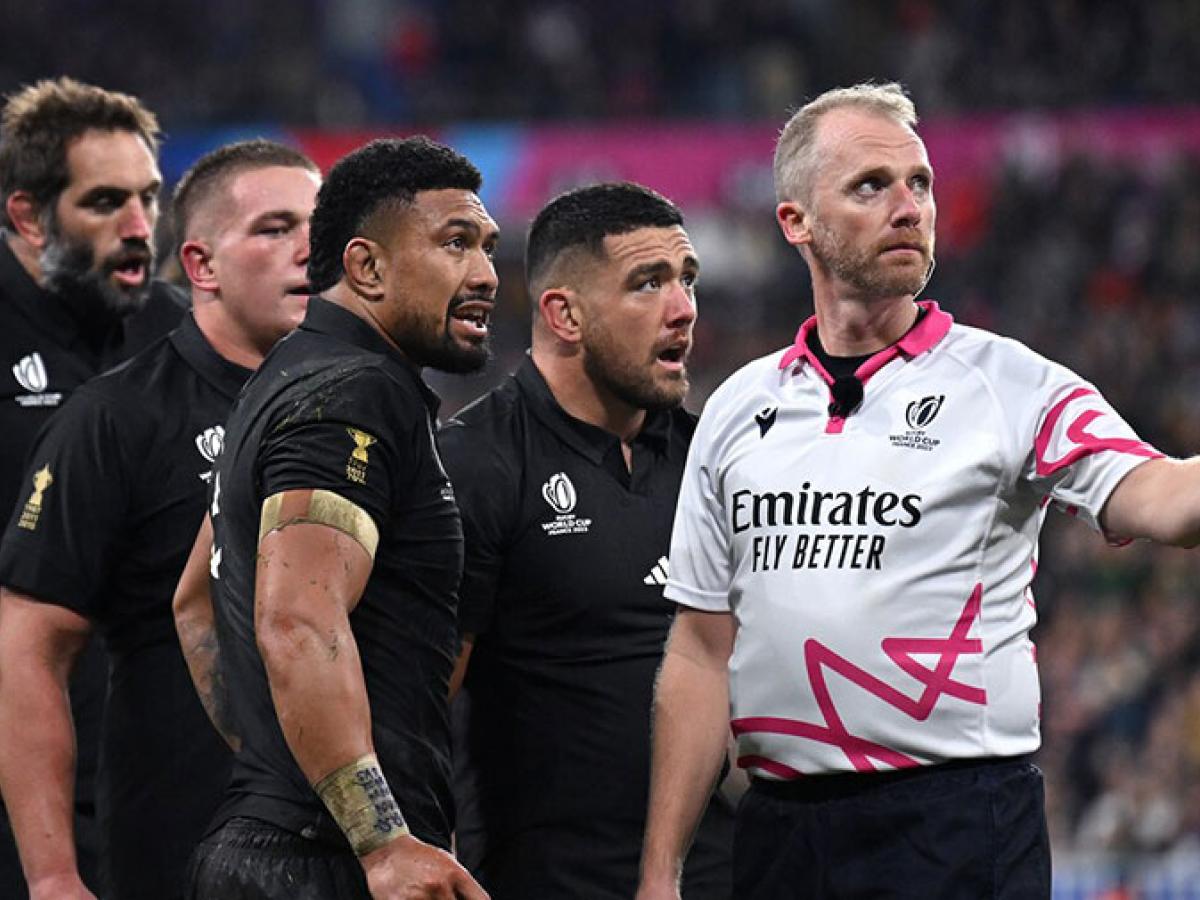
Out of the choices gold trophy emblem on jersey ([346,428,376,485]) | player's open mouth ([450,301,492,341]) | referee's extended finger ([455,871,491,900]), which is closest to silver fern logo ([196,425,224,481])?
player's open mouth ([450,301,492,341])

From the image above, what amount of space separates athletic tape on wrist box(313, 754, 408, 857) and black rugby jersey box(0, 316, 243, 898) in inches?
53.6

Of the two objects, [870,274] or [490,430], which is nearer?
[870,274]

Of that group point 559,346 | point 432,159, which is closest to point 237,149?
point 559,346

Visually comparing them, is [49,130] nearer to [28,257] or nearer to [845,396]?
[28,257]

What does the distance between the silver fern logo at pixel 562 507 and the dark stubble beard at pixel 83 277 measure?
1.26 meters

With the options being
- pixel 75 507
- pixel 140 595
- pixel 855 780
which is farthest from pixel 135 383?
pixel 855 780

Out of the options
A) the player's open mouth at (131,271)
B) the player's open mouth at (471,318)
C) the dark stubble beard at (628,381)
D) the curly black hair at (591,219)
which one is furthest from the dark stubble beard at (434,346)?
the player's open mouth at (131,271)

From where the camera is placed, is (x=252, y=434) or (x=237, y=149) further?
(x=237, y=149)

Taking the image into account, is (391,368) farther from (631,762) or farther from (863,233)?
(631,762)

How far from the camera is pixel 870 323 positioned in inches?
162

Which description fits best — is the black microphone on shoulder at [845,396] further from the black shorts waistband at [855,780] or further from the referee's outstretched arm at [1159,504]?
the black shorts waistband at [855,780]

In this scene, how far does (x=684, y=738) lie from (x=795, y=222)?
1074mm

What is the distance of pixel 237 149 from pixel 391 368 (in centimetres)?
164

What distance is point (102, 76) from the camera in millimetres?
21781
